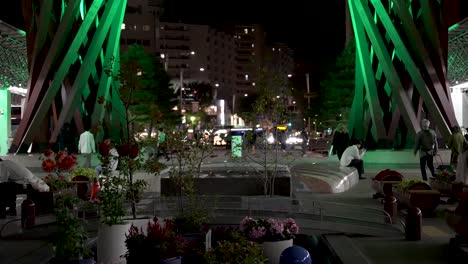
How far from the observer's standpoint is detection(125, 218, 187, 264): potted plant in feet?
24.2

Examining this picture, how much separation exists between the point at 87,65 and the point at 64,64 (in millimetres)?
1475

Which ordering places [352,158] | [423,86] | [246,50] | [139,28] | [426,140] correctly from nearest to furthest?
1. [426,140]
2. [352,158]
3. [423,86]
4. [139,28]
5. [246,50]

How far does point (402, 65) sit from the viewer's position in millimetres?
30641

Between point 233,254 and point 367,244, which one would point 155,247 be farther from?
point 367,244

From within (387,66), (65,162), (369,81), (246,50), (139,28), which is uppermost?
(246,50)

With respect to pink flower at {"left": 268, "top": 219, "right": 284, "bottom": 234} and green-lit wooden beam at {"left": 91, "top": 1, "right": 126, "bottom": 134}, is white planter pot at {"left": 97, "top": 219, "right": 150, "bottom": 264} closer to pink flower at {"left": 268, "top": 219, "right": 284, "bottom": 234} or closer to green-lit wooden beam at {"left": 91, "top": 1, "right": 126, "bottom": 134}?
pink flower at {"left": 268, "top": 219, "right": 284, "bottom": 234}

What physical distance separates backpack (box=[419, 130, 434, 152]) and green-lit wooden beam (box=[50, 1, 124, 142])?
669 inches

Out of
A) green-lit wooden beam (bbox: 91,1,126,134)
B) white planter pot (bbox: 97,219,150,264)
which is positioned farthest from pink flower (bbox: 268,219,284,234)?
green-lit wooden beam (bbox: 91,1,126,134)

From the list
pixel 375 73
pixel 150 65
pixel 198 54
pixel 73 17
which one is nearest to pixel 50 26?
pixel 73 17

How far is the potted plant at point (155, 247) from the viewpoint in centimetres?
738

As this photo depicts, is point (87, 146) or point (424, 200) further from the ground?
point (87, 146)

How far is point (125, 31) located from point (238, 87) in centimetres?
4901

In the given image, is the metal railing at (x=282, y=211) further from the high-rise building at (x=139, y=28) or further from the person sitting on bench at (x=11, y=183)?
the high-rise building at (x=139, y=28)

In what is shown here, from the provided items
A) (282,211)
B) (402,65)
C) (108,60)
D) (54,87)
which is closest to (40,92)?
(54,87)
